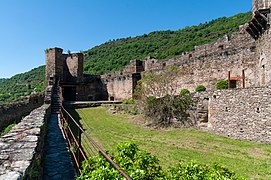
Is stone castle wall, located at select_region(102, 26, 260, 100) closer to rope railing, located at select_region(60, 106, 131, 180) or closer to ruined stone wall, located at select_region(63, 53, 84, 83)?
rope railing, located at select_region(60, 106, 131, 180)

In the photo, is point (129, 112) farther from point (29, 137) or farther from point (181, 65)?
point (29, 137)

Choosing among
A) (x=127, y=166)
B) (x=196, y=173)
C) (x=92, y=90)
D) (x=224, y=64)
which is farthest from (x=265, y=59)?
(x=92, y=90)

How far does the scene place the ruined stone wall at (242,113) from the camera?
364 inches

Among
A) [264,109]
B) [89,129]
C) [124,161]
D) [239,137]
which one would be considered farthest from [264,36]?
[124,161]

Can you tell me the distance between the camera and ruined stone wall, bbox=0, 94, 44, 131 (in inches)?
505

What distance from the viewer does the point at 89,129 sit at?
12.3 meters

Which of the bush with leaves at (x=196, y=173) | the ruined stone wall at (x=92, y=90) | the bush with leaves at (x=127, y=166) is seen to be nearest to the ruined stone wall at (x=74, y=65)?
the ruined stone wall at (x=92, y=90)

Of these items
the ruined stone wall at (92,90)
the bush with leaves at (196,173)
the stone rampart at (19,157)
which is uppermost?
the ruined stone wall at (92,90)

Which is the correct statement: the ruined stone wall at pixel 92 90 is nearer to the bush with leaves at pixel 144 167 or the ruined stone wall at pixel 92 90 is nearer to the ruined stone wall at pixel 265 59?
the ruined stone wall at pixel 265 59

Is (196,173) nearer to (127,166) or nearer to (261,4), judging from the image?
(127,166)

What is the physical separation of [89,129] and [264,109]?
8.87 m

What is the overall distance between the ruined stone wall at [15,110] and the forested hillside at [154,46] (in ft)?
117

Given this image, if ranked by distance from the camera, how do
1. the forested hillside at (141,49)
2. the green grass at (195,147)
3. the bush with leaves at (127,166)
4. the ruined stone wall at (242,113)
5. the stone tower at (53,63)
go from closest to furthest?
the bush with leaves at (127,166) < the green grass at (195,147) < the ruined stone wall at (242,113) < the stone tower at (53,63) < the forested hillside at (141,49)

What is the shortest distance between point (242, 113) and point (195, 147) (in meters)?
3.16
